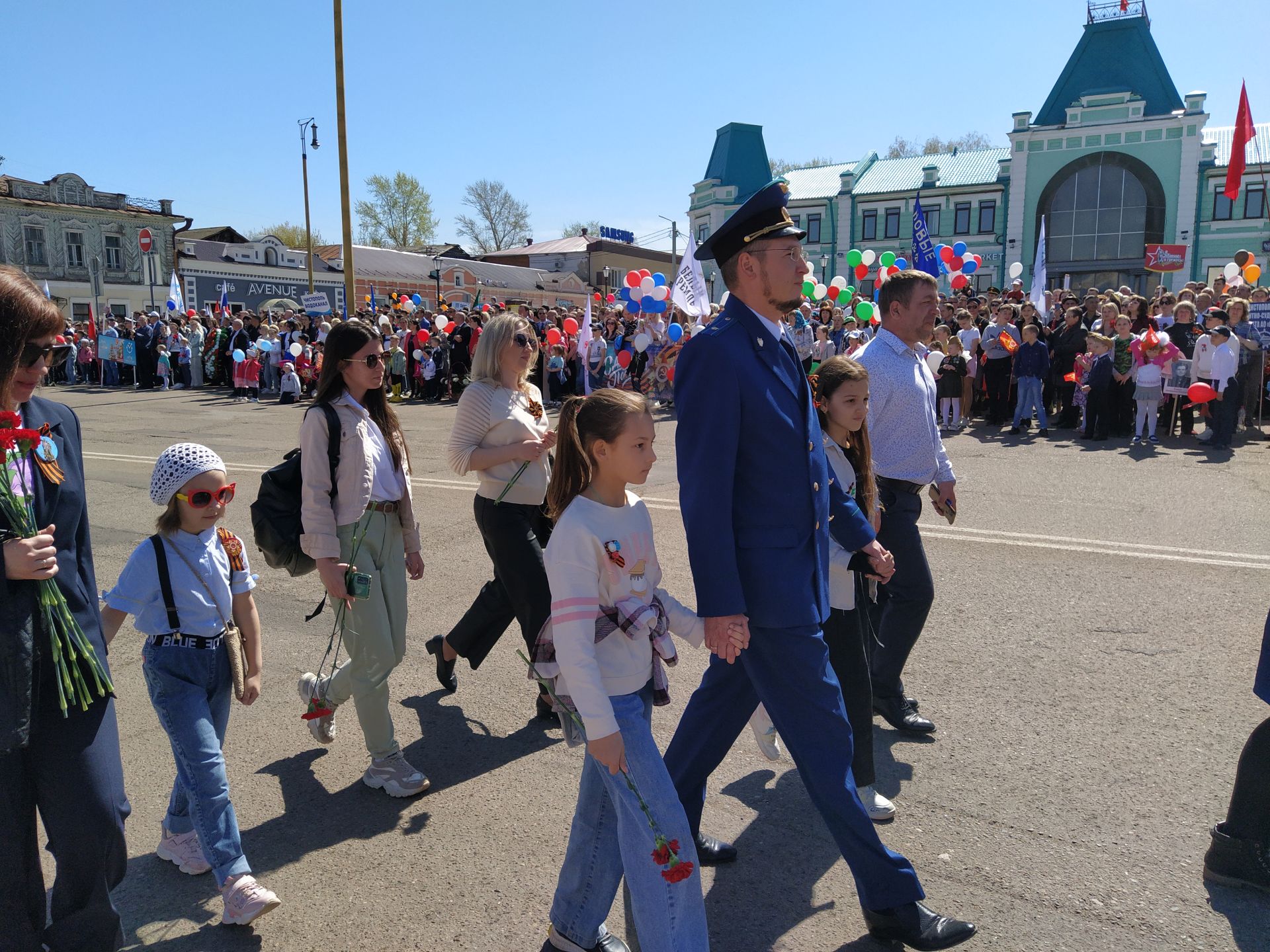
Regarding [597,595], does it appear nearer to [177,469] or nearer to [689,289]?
[177,469]

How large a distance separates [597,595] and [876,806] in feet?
5.47

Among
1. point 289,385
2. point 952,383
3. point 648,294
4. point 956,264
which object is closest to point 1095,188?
point 956,264

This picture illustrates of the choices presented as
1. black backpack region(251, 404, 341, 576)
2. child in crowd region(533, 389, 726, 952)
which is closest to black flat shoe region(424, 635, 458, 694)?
black backpack region(251, 404, 341, 576)

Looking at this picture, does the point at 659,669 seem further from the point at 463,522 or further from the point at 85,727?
the point at 463,522

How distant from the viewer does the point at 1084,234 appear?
148ft

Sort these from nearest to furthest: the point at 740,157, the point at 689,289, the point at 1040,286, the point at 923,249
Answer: the point at 689,289 < the point at 923,249 < the point at 1040,286 < the point at 740,157

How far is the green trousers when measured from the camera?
3.66 meters

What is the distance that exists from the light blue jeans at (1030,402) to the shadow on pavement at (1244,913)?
38.8 feet

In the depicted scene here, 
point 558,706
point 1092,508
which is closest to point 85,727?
point 558,706

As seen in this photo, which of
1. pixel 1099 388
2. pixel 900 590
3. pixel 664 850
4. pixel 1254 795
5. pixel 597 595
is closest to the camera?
pixel 664 850

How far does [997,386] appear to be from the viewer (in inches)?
581

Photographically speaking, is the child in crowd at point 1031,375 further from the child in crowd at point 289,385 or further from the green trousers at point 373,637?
the child in crowd at point 289,385

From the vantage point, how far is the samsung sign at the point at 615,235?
79312 mm

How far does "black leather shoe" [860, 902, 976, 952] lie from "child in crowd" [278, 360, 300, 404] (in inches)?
769
